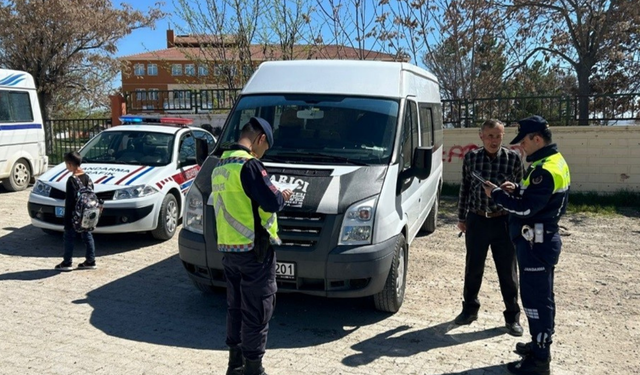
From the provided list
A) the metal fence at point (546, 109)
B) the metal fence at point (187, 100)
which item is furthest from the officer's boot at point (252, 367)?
the metal fence at point (187, 100)

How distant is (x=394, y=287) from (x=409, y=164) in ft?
4.40

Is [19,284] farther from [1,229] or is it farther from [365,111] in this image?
[365,111]

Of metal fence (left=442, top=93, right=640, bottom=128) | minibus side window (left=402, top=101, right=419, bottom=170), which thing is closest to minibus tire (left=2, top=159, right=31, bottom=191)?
metal fence (left=442, top=93, right=640, bottom=128)

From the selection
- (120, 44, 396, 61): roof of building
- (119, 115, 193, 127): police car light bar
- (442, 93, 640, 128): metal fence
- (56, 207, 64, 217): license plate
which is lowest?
(56, 207, 64, 217): license plate

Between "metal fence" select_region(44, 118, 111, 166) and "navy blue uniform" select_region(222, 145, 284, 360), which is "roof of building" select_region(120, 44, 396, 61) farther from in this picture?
"navy blue uniform" select_region(222, 145, 284, 360)

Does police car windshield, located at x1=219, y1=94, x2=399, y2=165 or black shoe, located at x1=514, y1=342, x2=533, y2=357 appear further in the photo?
police car windshield, located at x1=219, y1=94, x2=399, y2=165

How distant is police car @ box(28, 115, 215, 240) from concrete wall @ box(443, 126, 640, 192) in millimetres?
6905

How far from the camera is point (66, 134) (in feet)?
55.8

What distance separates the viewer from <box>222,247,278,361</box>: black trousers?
11.8 feet

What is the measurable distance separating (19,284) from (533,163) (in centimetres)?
535

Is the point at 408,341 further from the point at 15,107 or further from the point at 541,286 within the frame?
the point at 15,107

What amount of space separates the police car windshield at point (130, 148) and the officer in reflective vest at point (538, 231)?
18.8 feet

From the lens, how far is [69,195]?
6.27m

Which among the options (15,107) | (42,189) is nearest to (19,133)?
(15,107)
